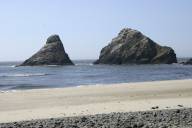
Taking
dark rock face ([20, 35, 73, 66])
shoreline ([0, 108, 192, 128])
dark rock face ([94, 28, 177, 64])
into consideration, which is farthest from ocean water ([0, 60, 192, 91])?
dark rock face ([20, 35, 73, 66])

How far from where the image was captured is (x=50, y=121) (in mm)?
14766

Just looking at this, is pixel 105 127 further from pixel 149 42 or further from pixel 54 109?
pixel 149 42

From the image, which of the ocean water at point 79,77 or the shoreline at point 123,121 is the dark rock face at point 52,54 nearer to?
the ocean water at point 79,77

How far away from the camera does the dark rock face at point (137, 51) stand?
125 meters

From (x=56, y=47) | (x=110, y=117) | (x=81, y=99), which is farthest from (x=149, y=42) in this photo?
(x=110, y=117)

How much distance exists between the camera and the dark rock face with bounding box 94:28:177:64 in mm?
124875

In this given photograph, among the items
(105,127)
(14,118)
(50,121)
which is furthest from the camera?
(14,118)

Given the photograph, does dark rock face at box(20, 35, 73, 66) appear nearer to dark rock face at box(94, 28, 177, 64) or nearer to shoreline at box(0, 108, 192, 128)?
dark rock face at box(94, 28, 177, 64)

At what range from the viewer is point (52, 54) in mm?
128125

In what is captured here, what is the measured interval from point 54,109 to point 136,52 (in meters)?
107

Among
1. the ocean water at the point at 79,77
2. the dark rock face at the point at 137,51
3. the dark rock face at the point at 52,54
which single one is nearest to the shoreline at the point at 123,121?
the ocean water at the point at 79,77

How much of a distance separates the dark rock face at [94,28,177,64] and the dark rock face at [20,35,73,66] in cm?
1199

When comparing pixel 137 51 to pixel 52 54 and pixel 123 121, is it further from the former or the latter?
pixel 123 121

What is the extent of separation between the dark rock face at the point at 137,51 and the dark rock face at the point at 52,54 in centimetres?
1199
